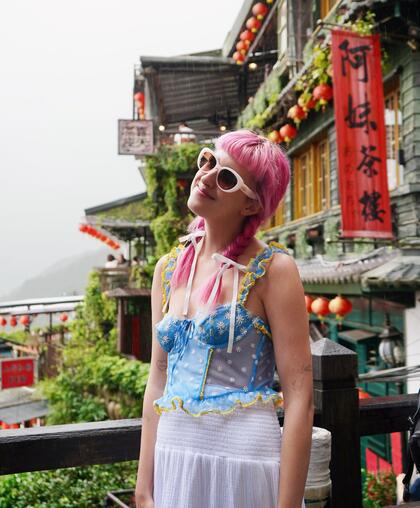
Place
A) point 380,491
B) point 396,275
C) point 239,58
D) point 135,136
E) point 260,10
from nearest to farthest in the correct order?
point 380,491 → point 396,275 → point 260,10 → point 135,136 → point 239,58

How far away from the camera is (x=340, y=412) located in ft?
8.36

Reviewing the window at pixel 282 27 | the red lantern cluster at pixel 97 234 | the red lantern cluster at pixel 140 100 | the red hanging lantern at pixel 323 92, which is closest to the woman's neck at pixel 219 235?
the red hanging lantern at pixel 323 92

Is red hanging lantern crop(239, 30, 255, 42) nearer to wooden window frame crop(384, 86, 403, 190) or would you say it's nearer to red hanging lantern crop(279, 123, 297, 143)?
red hanging lantern crop(279, 123, 297, 143)

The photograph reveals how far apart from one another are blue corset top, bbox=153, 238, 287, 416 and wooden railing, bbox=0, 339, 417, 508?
26.0 inches

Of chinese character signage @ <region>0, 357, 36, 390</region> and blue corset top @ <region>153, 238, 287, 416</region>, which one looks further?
chinese character signage @ <region>0, 357, 36, 390</region>

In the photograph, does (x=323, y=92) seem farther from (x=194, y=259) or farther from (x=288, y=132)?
(x=194, y=259)

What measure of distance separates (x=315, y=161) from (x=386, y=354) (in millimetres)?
5593

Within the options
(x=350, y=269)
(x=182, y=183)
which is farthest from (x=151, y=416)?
(x=182, y=183)

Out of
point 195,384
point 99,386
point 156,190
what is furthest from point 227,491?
point 156,190

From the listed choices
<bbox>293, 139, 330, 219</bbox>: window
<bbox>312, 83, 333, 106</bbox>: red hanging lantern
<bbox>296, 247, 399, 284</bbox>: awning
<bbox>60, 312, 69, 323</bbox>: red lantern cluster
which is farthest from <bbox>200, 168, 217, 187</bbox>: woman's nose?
<bbox>60, 312, 69, 323</bbox>: red lantern cluster

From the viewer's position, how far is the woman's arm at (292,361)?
161 centimetres

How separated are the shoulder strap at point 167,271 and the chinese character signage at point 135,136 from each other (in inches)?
603

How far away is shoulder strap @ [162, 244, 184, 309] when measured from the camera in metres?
1.94

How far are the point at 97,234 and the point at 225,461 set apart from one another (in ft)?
77.4
